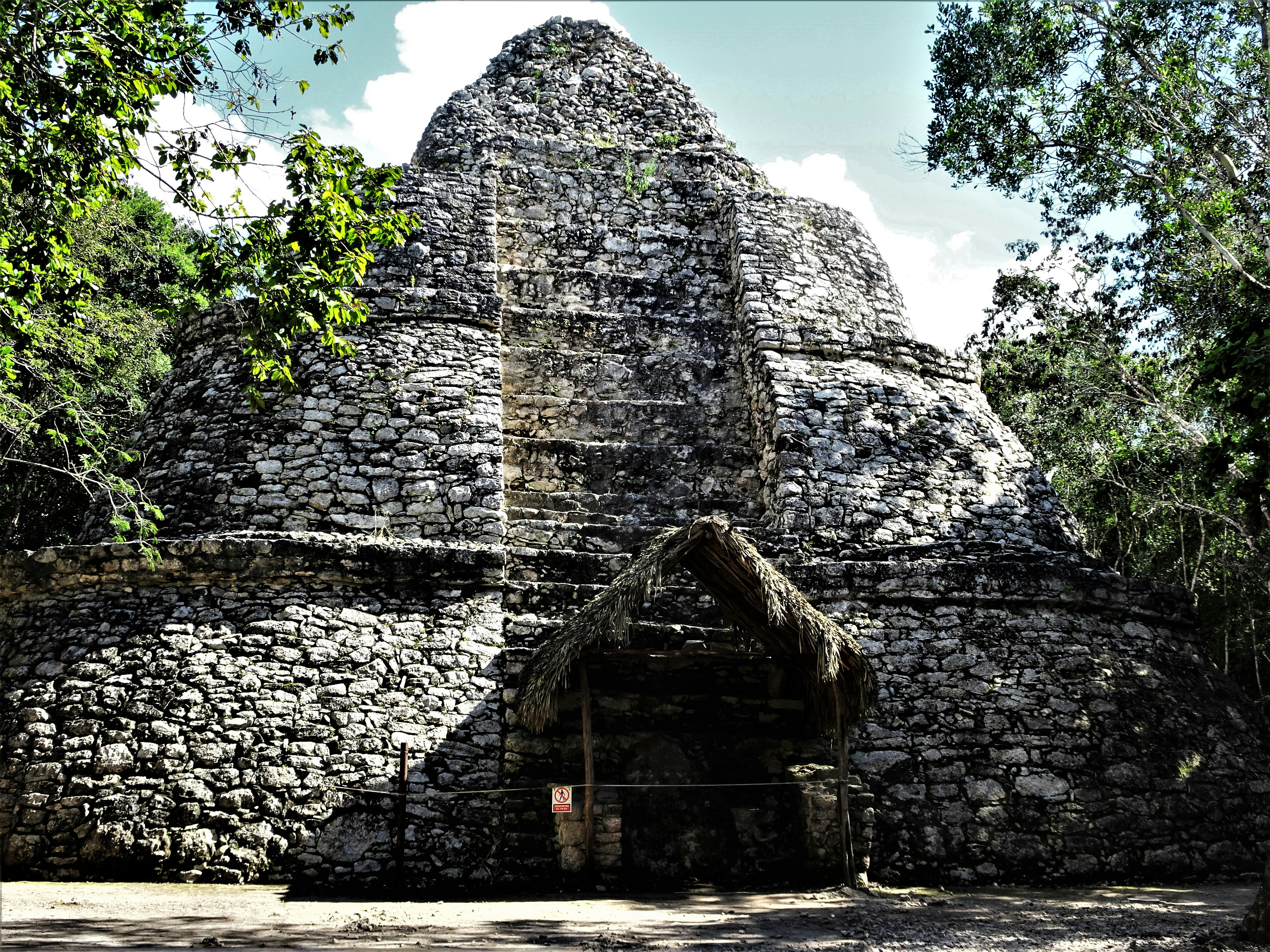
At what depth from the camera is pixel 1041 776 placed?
23.3ft

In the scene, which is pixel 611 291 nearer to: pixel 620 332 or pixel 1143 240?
pixel 620 332

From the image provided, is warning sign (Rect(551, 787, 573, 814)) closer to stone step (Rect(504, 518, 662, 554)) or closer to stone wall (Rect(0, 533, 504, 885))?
stone wall (Rect(0, 533, 504, 885))

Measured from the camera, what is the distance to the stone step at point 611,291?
32.4 feet

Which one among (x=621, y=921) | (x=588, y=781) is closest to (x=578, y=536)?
(x=588, y=781)

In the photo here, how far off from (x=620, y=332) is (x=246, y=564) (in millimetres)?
4601

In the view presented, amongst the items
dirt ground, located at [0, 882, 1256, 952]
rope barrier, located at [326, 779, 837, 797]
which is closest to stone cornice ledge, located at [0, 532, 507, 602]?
rope barrier, located at [326, 779, 837, 797]

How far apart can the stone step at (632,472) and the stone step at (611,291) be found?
186 cm

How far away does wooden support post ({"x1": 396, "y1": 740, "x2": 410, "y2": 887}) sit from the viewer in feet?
19.6

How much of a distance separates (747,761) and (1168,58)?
8959 millimetres

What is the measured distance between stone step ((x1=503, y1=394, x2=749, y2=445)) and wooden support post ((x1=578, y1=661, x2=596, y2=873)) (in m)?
3.20

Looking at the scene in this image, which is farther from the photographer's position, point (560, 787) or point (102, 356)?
point (102, 356)

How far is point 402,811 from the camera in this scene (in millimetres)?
6145

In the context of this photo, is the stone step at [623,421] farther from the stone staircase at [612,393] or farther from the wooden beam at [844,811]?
the wooden beam at [844,811]

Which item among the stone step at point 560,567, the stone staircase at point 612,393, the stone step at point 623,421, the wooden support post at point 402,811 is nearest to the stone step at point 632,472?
the stone staircase at point 612,393
